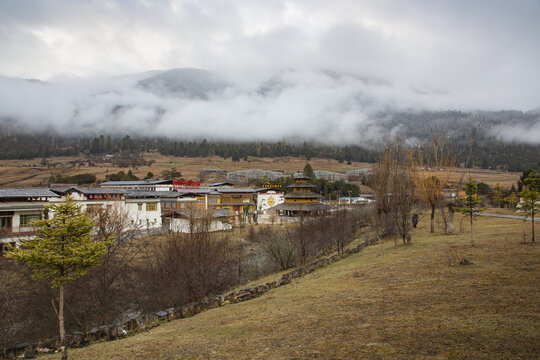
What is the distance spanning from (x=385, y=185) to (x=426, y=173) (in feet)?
14.7

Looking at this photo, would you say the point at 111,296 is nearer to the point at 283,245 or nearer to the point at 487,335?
the point at 283,245

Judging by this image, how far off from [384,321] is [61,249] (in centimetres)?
1218

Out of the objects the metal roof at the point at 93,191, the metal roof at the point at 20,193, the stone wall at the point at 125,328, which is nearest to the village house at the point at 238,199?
the metal roof at the point at 93,191

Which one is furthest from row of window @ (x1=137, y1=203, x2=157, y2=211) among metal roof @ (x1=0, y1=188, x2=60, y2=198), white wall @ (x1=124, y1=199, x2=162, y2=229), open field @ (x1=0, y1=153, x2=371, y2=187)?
open field @ (x1=0, y1=153, x2=371, y2=187)

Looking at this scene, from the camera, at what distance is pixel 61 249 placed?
1280 centimetres

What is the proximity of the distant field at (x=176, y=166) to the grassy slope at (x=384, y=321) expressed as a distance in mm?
83103

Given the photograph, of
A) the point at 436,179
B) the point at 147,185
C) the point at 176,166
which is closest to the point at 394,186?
the point at 436,179

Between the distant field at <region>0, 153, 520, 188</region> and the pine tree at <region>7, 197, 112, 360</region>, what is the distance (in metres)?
91.9

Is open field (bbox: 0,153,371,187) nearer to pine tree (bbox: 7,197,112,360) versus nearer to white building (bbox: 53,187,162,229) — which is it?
white building (bbox: 53,187,162,229)

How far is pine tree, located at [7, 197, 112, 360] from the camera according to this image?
1226 centimetres

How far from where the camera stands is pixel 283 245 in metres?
31.5

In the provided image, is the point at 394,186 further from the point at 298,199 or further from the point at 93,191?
the point at 298,199

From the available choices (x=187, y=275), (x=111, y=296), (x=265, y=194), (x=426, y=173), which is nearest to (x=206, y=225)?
(x=187, y=275)

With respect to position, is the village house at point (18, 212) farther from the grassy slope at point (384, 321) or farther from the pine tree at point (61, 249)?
the grassy slope at point (384, 321)
